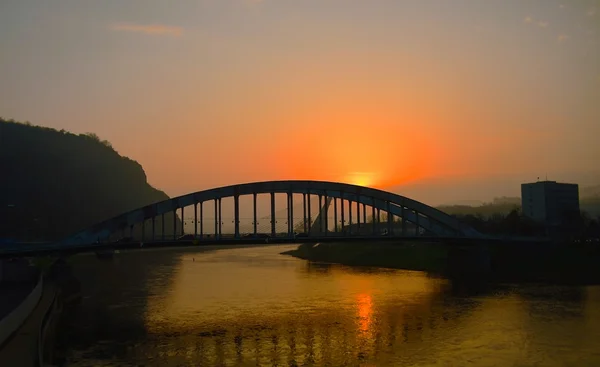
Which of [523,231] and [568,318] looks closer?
[568,318]

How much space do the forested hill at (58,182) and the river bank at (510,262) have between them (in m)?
63.3

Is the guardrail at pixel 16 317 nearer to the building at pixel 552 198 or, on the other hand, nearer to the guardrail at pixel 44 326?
the guardrail at pixel 44 326

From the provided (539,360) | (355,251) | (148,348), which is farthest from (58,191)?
(539,360)

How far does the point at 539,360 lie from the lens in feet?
71.5

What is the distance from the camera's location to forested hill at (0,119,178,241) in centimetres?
10377

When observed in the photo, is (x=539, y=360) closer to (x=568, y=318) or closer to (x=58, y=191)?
(x=568, y=318)

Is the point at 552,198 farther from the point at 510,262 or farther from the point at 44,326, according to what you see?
the point at 44,326

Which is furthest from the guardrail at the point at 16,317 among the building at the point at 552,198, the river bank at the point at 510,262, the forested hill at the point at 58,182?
the building at the point at 552,198

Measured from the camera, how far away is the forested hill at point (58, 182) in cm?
10377

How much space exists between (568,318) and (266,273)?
120 ft

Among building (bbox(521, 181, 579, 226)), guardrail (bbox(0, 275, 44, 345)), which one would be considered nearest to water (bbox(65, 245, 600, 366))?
guardrail (bbox(0, 275, 44, 345))

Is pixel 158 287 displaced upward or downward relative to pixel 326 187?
downward

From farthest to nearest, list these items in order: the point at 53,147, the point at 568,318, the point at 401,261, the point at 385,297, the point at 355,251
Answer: the point at 53,147 → the point at 355,251 → the point at 401,261 → the point at 385,297 → the point at 568,318

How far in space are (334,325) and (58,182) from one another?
106 metres
